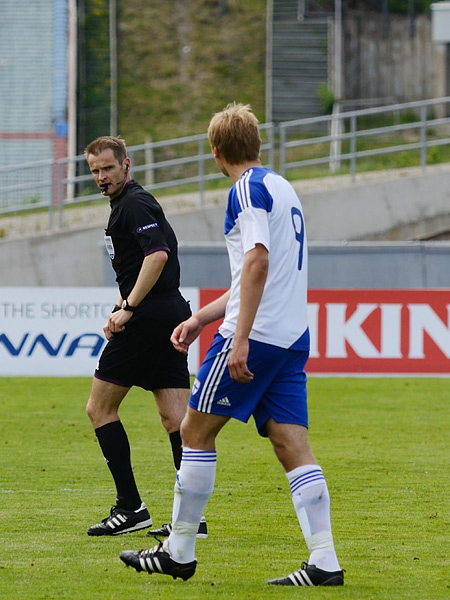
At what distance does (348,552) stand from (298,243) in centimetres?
161

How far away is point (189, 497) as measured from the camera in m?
4.62

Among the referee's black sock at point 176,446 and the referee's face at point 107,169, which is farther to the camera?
the referee's black sock at point 176,446

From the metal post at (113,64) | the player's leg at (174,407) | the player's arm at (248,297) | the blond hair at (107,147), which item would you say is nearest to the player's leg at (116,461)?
A: the player's leg at (174,407)

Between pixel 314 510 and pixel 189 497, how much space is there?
1.70 feet

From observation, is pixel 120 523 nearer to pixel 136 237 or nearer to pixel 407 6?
pixel 136 237

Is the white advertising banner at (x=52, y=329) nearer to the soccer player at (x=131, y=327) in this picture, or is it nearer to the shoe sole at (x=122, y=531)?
the soccer player at (x=131, y=327)

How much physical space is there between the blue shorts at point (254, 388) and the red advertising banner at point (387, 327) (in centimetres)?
916

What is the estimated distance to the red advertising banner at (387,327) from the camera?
45.1 feet

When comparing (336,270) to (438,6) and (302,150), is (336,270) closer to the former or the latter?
(438,6)

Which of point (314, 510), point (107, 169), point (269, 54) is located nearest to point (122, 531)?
point (314, 510)

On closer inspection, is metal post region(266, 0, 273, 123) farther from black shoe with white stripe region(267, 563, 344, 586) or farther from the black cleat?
black shoe with white stripe region(267, 563, 344, 586)

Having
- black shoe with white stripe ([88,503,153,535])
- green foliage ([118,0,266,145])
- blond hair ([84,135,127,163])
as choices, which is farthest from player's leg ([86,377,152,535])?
green foliage ([118,0,266,145])

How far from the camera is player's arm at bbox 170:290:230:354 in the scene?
4672mm

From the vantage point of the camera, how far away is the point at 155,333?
18.7 ft
